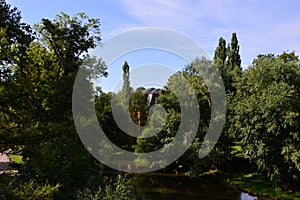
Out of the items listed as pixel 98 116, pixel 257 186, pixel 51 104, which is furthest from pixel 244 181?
pixel 98 116

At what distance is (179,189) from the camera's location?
1936cm

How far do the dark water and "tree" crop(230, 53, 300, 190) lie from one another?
2.49 meters

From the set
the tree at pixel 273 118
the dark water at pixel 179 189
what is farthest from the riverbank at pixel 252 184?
the tree at pixel 273 118

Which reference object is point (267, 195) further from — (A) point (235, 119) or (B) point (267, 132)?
(A) point (235, 119)

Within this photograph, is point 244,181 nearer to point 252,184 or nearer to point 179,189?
point 252,184

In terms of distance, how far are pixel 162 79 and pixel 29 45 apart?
1022 centimetres

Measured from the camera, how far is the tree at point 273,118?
16.4 meters

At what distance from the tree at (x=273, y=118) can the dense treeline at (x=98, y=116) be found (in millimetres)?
55

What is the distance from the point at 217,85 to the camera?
75.9ft

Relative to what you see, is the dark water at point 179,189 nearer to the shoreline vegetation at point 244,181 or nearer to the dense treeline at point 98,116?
the shoreline vegetation at point 244,181

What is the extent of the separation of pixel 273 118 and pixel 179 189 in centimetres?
735

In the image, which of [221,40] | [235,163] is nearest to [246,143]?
[235,163]

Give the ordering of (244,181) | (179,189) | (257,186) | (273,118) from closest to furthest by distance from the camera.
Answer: (273,118), (257,186), (179,189), (244,181)

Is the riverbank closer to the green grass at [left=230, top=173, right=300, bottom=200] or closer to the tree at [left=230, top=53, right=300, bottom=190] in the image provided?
the green grass at [left=230, top=173, right=300, bottom=200]
